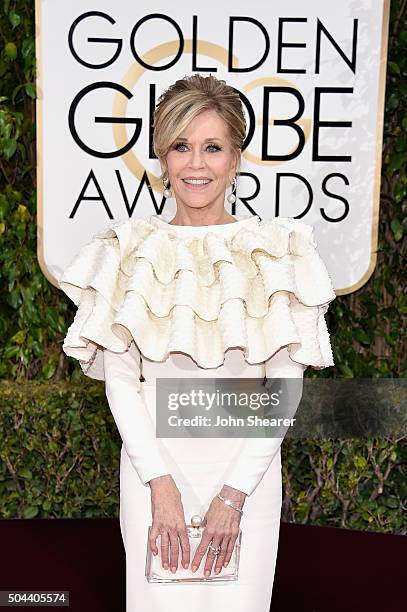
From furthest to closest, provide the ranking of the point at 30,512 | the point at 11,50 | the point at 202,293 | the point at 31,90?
1. the point at 30,512
2. the point at 11,50
3. the point at 31,90
4. the point at 202,293

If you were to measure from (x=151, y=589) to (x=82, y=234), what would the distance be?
4.41 feet

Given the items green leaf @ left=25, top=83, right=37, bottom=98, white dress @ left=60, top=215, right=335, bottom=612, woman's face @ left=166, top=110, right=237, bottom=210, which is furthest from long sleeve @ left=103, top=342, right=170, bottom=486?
green leaf @ left=25, top=83, right=37, bottom=98

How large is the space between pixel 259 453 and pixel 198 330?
0.27 meters

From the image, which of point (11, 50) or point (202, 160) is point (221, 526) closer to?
point (202, 160)

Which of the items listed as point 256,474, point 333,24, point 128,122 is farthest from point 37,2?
point 256,474

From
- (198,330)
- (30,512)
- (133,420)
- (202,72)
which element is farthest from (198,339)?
(30,512)

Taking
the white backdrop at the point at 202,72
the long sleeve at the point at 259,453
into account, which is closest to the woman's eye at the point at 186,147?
the long sleeve at the point at 259,453

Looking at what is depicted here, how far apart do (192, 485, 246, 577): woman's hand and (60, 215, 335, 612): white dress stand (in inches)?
1.1

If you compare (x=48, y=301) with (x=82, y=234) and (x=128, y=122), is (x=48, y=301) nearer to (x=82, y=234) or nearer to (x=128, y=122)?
(x=82, y=234)

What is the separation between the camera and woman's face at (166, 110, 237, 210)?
152 centimetres

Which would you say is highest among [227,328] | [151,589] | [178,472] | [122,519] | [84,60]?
[84,60]

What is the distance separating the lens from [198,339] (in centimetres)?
155

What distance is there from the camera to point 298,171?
104 inches

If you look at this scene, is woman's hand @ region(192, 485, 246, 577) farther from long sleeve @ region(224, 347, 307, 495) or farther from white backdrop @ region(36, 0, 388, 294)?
white backdrop @ region(36, 0, 388, 294)
